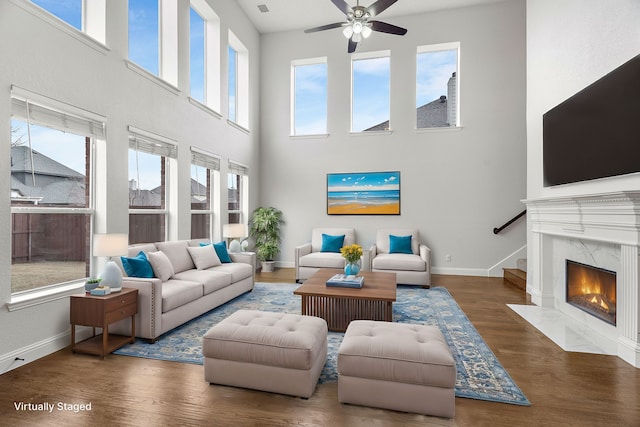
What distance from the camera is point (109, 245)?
2.90 meters

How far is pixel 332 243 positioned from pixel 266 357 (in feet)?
13.1

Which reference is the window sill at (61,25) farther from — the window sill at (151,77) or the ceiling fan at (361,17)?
the ceiling fan at (361,17)

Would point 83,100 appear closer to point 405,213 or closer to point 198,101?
point 198,101

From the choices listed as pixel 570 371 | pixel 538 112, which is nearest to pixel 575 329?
pixel 570 371

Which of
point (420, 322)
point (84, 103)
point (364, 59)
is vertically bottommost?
point (420, 322)

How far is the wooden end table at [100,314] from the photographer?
8.75ft

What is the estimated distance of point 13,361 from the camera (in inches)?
97.0

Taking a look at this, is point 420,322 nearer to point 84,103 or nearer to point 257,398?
point 257,398

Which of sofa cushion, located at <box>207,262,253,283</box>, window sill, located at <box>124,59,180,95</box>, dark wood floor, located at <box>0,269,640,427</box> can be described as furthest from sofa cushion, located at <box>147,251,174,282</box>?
window sill, located at <box>124,59,180,95</box>

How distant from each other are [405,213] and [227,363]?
4.85m

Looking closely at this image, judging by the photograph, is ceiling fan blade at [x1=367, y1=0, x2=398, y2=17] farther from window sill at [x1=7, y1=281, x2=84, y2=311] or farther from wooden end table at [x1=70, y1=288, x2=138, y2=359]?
window sill at [x1=7, y1=281, x2=84, y2=311]

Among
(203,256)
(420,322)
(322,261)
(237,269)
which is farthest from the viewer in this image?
(322,261)

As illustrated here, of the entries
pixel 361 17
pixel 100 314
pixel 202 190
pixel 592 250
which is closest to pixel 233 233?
pixel 202 190

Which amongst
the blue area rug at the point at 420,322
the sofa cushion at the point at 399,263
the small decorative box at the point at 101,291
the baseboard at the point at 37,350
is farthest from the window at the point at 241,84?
the baseboard at the point at 37,350
